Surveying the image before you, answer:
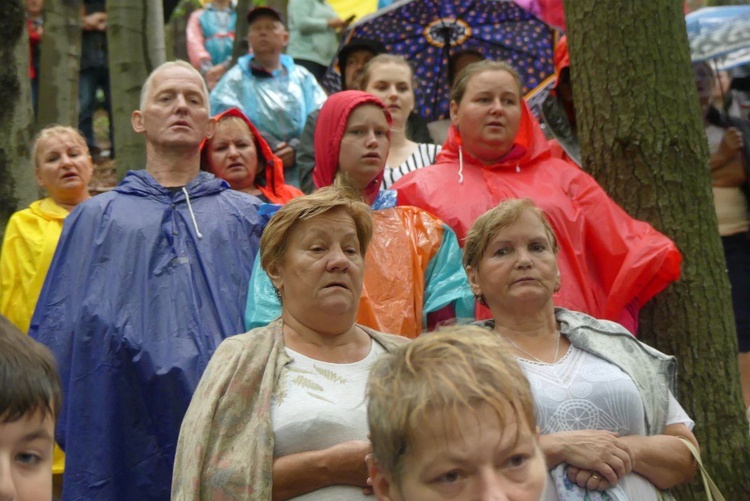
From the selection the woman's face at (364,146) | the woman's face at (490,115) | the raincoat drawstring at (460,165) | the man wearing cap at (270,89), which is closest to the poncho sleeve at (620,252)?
the woman's face at (490,115)

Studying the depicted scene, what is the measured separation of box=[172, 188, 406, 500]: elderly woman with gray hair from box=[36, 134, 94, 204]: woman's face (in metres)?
2.51

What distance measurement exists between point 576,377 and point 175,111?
236 cm

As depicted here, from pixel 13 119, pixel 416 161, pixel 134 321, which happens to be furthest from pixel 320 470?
pixel 13 119

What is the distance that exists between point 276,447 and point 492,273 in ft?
3.30

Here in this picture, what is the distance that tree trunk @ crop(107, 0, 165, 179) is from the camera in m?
7.33

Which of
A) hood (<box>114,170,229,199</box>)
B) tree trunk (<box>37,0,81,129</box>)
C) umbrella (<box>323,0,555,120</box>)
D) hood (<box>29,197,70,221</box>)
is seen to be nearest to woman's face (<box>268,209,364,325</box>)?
hood (<box>114,170,229,199</box>)

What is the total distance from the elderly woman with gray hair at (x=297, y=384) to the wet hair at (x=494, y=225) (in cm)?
37

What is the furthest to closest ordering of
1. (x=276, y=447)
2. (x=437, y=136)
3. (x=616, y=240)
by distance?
(x=437, y=136) < (x=616, y=240) < (x=276, y=447)

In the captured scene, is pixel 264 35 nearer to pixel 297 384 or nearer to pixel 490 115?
pixel 490 115

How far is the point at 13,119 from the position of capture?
23.1ft

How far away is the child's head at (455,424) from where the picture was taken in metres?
2.40

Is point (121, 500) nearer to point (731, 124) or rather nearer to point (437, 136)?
point (437, 136)

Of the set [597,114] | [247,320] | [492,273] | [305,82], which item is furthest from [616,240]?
[305,82]

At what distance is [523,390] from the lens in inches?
98.8
